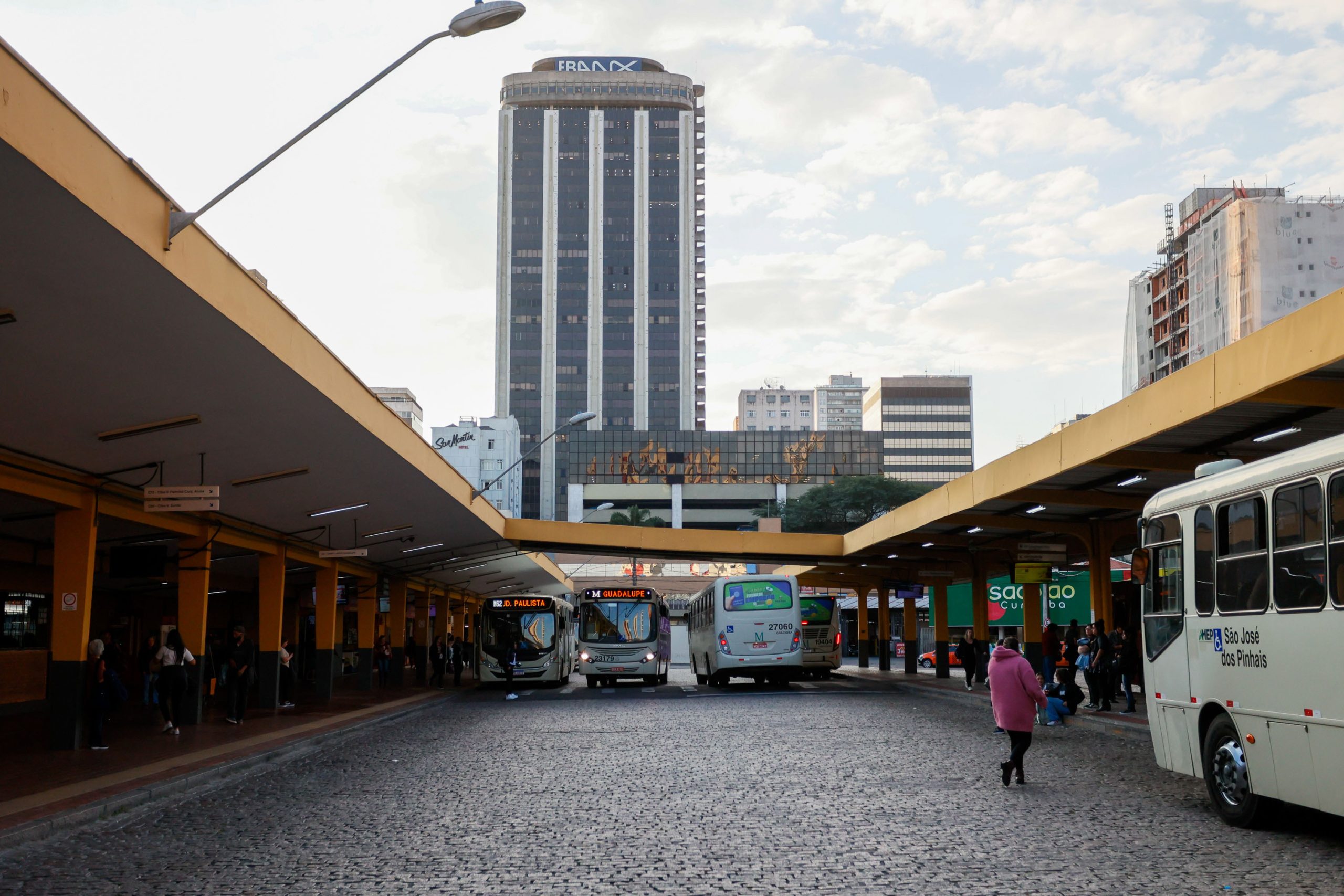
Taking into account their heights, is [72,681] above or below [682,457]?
below

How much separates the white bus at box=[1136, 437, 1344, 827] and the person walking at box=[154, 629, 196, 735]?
14.2 metres

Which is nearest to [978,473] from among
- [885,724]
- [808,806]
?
[885,724]

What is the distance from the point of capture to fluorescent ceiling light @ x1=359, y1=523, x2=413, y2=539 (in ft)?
98.0

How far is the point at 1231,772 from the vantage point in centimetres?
1001

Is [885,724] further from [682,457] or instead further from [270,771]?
[682,457]

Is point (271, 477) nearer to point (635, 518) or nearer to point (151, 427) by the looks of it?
point (151, 427)

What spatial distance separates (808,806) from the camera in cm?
1116

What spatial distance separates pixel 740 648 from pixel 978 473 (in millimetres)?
11465

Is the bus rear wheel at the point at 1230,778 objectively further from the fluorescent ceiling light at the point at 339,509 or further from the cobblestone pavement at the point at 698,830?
the fluorescent ceiling light at the point at 339,509

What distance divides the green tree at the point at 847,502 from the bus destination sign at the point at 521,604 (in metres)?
81.0

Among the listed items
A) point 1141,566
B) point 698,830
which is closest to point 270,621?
point 698,830

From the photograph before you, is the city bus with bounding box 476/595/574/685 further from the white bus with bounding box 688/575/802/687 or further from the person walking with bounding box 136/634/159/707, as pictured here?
the person walking with bounding box 136/634/159/707

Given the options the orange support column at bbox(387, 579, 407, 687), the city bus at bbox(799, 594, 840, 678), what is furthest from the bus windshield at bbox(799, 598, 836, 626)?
the orange support column at bbox(387, 579, 407, 687)

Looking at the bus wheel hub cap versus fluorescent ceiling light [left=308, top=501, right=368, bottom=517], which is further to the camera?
fluorescent ceiling light [left=308, top=501, right=368, bottom=517]
